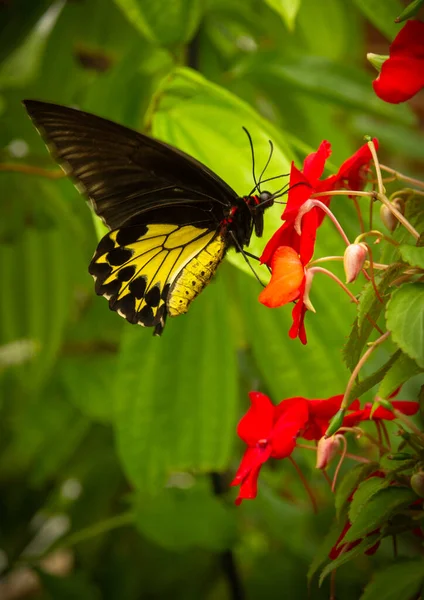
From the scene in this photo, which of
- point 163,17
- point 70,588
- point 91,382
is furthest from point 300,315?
point 70,588

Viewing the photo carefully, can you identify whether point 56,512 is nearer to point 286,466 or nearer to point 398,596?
point 286,466

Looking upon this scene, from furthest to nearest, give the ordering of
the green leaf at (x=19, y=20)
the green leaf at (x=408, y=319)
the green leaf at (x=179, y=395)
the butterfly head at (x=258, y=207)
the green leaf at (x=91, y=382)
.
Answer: the green leaf at (x=91, y=382)
the green leaf at (x=19, y=20)
the green leaf at (x=179, y=395)
the butterfly head at (x=258, y=207)
the green leaf at (x=408, y=319)

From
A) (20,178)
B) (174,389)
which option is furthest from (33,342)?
(174,389)

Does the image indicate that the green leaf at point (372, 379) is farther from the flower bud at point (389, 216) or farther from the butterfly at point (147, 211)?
the butterfly at point (147, 211)

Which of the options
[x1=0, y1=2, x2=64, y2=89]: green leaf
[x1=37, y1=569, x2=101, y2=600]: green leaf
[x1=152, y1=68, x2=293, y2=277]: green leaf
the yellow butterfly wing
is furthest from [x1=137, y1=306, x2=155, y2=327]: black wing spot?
[x1=37, y1=569, x2=101, y2=600]: green leaf

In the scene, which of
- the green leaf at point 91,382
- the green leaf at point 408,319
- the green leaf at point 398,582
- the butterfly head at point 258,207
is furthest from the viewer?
the green leaf at point 91,382

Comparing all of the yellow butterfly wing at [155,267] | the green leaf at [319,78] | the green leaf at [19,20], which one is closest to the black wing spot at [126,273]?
the yellow butterfly wing at [155,267]

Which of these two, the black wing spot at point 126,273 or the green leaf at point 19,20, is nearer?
the black wing spot at point 126,273
